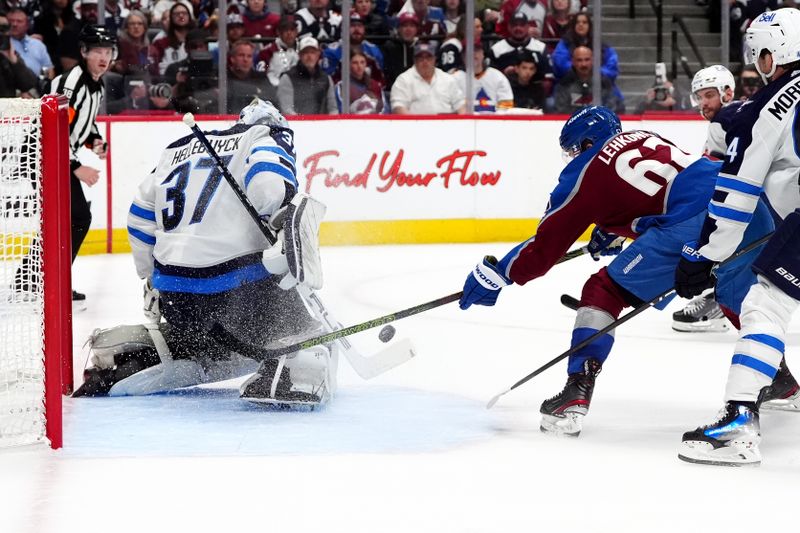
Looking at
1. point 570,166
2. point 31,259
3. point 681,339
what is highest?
point 570,166

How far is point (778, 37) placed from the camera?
10.0 feet

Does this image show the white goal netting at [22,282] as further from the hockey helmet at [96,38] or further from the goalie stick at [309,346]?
the hockey helmet at [96,38]

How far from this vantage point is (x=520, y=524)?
2.60 meters

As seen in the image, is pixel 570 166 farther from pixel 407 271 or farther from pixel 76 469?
pixel 407 271

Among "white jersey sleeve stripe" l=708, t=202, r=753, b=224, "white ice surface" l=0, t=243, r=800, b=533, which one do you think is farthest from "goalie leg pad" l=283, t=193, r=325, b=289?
"white jersey sleeve stripe" l=708, t=202, r=753, b=224

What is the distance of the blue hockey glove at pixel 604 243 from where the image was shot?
155 inches

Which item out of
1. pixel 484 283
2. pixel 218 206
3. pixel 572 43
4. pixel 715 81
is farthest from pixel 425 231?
pixel 484 283

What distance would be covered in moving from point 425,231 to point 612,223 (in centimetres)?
491

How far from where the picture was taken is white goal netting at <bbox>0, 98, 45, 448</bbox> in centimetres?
323

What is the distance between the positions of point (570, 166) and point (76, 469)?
58.2 inches

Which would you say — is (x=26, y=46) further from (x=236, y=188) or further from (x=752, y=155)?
(x=752, y=155)

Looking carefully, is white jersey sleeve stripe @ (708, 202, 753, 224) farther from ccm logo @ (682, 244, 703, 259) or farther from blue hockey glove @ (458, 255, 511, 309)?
blue hockey glove @ (458, 255, 511, 309)

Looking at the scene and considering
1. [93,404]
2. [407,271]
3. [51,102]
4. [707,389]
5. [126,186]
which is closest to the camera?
[51,102]

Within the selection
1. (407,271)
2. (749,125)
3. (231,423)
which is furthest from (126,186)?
(749,125)
